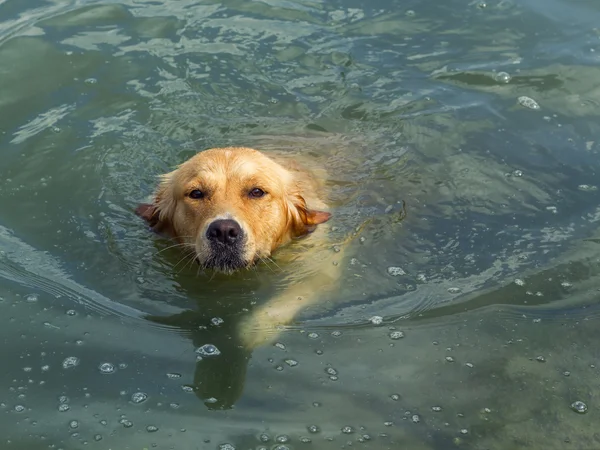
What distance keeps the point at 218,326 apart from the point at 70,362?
3.72 ft

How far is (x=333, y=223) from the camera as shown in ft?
25.2

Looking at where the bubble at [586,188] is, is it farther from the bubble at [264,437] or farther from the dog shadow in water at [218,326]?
the bubble at [264,437]

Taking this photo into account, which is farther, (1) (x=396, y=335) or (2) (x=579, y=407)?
(1) (x=396, y=335)

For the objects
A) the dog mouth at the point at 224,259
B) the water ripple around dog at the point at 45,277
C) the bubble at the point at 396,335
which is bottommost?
the bubble at the point at 396,335

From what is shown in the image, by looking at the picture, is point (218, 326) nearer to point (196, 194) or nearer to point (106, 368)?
point (106, 368)

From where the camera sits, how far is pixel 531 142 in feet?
27.8

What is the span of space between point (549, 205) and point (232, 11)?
5.04 meters

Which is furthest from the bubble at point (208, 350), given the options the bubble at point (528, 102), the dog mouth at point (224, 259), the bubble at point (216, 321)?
the bubble at point (528, 102)

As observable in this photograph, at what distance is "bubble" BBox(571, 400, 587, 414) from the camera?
5.08 metres

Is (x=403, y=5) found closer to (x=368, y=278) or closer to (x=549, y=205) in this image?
(x=549, y=205)

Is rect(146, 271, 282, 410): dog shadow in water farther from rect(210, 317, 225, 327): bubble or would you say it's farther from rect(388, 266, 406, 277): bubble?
rect(388, 266, 406, 277): bubble

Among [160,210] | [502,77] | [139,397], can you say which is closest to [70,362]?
[139,397]

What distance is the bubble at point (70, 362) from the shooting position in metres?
5.60

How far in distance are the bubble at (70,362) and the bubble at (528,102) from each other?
224 inches
